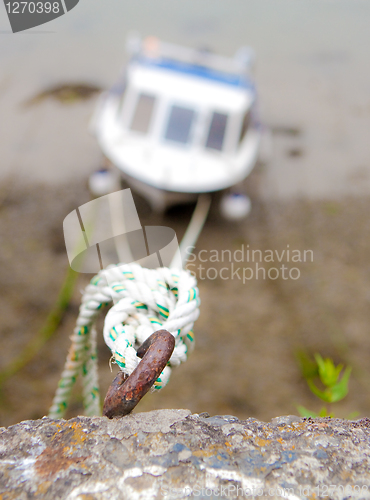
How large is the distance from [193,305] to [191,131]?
4.13 metres

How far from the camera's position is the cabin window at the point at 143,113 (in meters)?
4.62

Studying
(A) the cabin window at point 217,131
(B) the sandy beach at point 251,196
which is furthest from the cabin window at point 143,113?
(B) the sandy beach at point 251,196

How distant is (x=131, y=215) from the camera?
5.28 m

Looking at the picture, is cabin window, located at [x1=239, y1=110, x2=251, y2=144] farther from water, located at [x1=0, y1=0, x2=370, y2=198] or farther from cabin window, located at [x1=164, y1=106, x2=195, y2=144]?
water, located at [x1=0, y1=0, x2=370, y2=198]

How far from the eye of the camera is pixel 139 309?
0.88m

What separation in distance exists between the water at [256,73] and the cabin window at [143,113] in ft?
5.13

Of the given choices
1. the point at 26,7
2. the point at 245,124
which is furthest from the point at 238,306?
the point at 26,7

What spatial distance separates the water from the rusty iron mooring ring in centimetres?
546

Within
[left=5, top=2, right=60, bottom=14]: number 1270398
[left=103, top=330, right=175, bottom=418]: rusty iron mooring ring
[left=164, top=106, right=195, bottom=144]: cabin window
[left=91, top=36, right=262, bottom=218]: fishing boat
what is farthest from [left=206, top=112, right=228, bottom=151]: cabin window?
[left=103, top=330, right=175, bottom=418]: rusty iron mooring ring

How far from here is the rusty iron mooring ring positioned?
0.64 m

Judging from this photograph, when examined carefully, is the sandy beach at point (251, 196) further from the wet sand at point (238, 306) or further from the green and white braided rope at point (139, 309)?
the green and white braided rope at point (139, 309)

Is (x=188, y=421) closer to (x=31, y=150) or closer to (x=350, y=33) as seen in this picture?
(x=31, y=150)

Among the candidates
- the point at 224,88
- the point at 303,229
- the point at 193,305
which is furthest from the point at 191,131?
the point at 193,305

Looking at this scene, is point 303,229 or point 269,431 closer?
point 269,431
